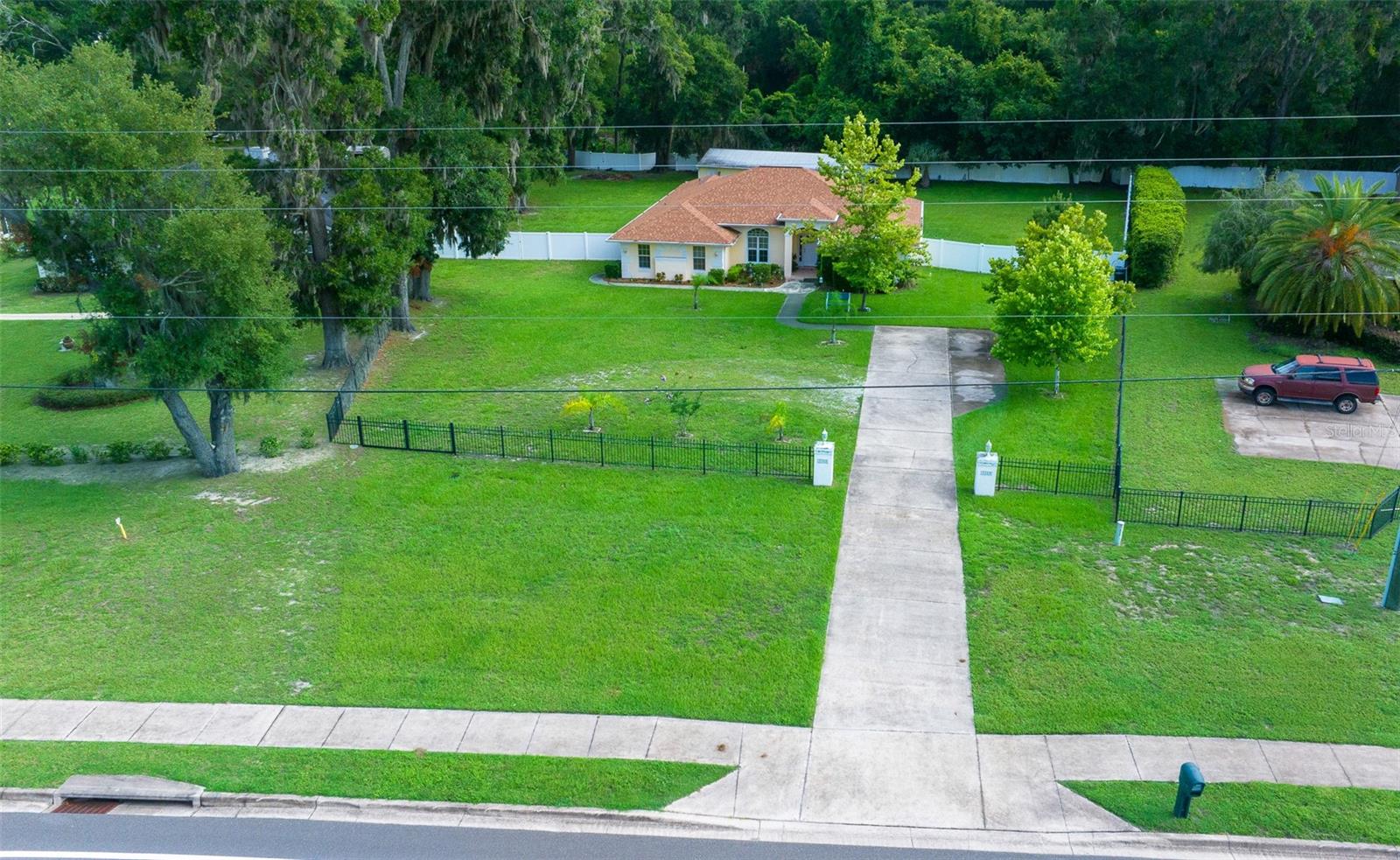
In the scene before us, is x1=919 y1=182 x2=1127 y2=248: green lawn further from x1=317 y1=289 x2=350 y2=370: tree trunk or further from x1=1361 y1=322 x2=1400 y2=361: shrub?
x1=317 y1=289 x2=350 y2=370: tree trunk

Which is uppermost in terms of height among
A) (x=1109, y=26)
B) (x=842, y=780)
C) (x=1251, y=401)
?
(x=1109, y=26)

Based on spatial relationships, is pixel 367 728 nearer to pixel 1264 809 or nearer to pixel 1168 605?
pixel 1264 809

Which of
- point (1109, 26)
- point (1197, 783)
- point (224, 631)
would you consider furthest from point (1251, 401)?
point (1109, 26)

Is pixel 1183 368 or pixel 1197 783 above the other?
pixel 1183 368

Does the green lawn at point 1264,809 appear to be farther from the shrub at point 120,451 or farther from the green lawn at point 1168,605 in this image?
the shrub at point 120,451

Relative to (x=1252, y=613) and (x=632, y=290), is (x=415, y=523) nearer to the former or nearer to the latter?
(x=1252, y=613)

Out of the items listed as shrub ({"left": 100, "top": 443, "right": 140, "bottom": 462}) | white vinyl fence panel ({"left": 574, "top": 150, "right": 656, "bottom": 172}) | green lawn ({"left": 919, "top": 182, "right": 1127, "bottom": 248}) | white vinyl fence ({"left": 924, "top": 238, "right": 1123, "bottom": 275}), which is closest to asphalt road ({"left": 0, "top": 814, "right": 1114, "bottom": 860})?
shrub ({"left": 100, "top": 443, "right": 140, "bottom": 462})

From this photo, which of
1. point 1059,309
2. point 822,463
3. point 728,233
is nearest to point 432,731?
point 822,463
